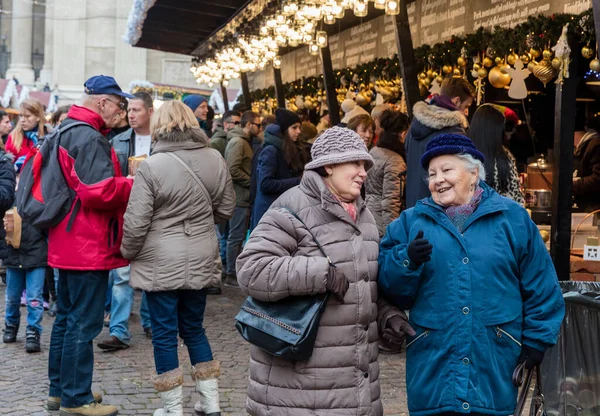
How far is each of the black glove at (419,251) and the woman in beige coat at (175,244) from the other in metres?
2.30

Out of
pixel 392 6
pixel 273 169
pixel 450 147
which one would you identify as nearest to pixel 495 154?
pixel 450 147

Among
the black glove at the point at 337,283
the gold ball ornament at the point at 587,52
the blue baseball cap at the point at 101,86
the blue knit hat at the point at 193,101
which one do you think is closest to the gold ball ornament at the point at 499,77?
the gold ball ornament at the point at 587,52

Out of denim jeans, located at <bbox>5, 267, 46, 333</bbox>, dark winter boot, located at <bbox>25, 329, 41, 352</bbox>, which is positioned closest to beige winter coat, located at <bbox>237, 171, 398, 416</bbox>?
dark winter boot, located at <bbox>25, 329, 41, 352</bbox>

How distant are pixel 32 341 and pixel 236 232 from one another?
4.07 m

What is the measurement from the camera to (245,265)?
3.96 m

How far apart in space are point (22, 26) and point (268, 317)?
69562 millimetres

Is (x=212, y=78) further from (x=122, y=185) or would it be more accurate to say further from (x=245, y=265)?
(x=245, y=265)

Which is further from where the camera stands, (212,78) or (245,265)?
(212,78)

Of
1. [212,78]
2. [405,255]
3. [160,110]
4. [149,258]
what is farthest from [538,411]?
[212,78]

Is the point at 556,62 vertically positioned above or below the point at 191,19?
below

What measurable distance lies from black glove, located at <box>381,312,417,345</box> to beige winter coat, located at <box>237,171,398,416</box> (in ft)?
0.20

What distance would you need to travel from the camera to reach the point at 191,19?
17.7 meters

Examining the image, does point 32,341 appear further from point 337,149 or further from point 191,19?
point 191,19

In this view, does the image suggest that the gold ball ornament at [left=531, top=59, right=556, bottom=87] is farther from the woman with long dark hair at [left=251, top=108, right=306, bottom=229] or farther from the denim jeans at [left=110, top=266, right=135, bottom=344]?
the denim jeans at [left=110, top=266, right=135, bottom=344]
